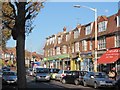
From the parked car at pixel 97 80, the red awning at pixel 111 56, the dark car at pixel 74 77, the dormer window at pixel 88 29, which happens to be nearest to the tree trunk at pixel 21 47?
the parked car at pixel 97 80

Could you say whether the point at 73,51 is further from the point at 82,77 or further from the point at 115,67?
the point at 82,77

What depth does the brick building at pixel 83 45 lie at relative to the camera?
44.1m

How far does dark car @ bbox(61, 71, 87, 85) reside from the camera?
33.1m

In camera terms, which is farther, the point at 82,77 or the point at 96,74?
the point at 82,77

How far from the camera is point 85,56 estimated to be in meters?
53.0

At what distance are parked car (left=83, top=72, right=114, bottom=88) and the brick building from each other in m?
6.95

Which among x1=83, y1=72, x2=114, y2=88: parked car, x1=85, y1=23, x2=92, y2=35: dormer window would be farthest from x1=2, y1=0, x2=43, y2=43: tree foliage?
x1=85, y1=23, x2=92, y2=35: dormer window

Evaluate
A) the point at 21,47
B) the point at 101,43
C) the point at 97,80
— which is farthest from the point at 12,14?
the point at 101,43

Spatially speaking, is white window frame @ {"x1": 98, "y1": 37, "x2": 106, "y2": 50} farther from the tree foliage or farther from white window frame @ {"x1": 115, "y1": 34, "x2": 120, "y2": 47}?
the tree foliage

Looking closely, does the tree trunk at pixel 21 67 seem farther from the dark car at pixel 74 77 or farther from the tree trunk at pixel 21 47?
the dark car at pixel 74 77

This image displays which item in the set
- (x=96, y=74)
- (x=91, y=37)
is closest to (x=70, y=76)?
(x=96, y=74)

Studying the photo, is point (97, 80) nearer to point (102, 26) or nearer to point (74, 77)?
point (74, 77)

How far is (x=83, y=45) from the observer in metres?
54.7

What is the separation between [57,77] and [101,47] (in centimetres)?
942
